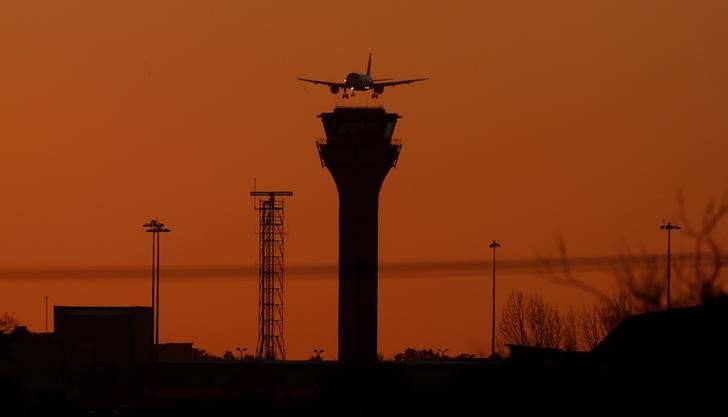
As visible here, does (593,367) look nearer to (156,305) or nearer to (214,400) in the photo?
(214,400)

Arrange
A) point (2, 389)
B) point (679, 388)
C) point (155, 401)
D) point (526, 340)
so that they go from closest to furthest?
point (679, 388), point (2, 389), point (155, 401), point (526, 340)

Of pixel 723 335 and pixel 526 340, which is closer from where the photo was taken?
pixel 723 335

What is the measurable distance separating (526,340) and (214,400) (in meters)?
42.1

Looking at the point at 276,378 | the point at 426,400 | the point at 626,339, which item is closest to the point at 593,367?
the point at 626,339

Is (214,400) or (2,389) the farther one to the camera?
(214,400)

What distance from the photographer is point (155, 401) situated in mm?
162875

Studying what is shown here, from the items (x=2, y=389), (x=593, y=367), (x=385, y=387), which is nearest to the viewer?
(x=593, y=367)

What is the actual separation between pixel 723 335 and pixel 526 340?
87.0 meters

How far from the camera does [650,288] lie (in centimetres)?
10700

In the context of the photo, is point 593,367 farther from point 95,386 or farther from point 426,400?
point 95,386


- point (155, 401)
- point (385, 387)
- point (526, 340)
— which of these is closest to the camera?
point (385, 387)

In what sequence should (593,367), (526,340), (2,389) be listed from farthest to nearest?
(526,340) < (2,389) < (593,367)

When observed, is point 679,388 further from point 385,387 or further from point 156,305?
point 156,305

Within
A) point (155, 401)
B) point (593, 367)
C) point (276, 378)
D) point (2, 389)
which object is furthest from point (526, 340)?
point (593, 367)
